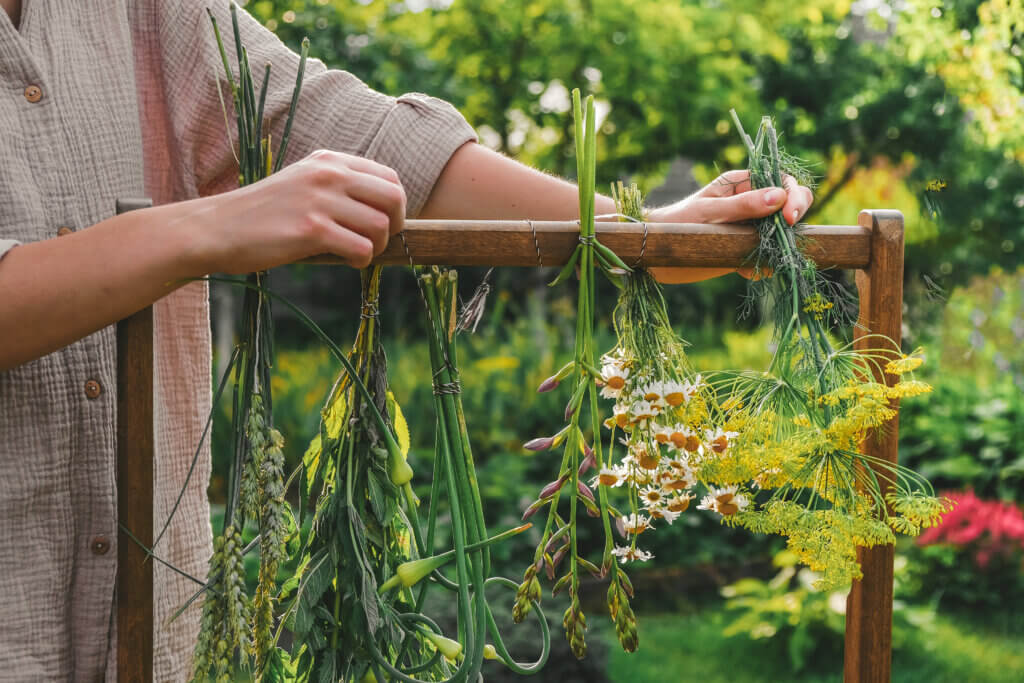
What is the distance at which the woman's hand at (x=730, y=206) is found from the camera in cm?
105

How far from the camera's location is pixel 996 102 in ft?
10.1

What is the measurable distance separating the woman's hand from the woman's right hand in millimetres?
373

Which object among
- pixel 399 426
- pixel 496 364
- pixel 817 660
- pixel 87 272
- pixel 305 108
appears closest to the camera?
pixel 87 272

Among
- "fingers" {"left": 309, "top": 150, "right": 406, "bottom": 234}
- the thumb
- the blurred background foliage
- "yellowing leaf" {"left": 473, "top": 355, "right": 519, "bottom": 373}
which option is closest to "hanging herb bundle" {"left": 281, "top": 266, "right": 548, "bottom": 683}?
"fingers" {"left": 309, "top": 150, "right": 406, "bottom": 234}

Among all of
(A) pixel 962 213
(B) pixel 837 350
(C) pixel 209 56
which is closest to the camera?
(B) pixel 837 350

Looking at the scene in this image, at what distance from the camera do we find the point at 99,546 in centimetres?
Result: 106

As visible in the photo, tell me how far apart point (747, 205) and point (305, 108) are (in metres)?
0.56

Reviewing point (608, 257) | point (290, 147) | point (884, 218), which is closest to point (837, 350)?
point (884, 218)

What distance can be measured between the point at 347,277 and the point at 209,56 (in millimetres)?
6191

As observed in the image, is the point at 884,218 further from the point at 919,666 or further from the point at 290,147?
the point at 919,666

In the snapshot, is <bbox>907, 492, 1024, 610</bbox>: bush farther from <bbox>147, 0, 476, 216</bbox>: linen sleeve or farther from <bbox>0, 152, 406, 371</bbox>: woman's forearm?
<bbox>0, 152, 406, 371</bbox>: woman's forearm

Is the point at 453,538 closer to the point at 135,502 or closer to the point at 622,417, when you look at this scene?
the point at 622,417

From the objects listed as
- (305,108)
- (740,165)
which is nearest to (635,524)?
(305,108)

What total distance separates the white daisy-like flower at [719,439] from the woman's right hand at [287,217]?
1.36 feet
